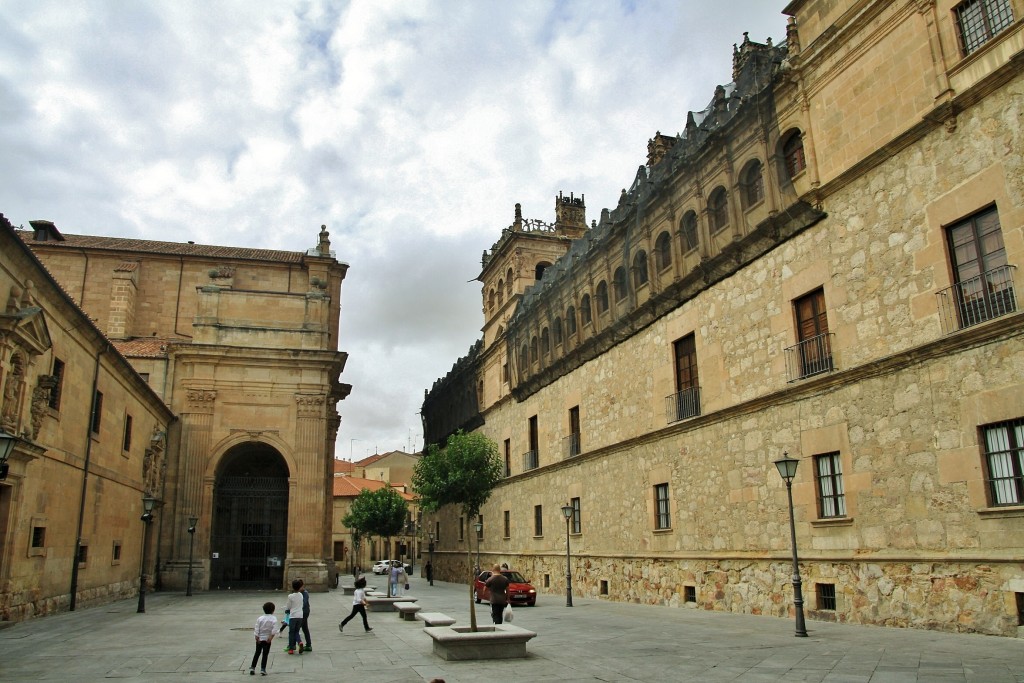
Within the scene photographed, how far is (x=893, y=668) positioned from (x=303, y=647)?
874 centimetres

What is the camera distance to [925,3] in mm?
12977

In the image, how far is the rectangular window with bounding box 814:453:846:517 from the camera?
14.4 m

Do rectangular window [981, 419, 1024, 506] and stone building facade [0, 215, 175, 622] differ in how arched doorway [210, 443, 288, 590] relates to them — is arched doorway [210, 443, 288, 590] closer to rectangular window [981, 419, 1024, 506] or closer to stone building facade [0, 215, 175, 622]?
stone building facade [0, 215, 175, 622]

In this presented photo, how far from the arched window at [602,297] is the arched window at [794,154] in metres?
8.99

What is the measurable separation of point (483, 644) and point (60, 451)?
40.2 ft

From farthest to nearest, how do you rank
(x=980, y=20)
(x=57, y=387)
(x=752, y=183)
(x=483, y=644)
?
(x=57, y=387)
(x=752, y=183)
(x=980, y=20)
(x=483, y=644)

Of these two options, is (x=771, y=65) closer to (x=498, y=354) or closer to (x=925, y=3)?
(x=925, y=3)

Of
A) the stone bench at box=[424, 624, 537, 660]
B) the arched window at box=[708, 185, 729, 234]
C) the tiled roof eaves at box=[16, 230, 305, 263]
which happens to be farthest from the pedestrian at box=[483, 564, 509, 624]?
the tiled roof eaves at box=[16, 230, 305, 263]

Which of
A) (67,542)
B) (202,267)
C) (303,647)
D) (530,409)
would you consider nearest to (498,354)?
(530,409)

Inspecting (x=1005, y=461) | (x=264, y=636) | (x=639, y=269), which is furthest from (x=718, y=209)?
(x=264, y=636)

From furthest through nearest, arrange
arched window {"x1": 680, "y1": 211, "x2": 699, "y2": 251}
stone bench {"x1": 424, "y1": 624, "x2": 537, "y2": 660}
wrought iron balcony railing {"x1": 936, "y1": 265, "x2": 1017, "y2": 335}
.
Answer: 1. arched window {"x1": 680, "y1": 211, "x2": 699, "y2": 251}
2. wrought iron balcony railing {"x1": 936, "y1": 265, "x2": 1017, "y2": 335}
3. stone bench {"x1": 424, "y1": 624, "x2": 537, "y2": 660}

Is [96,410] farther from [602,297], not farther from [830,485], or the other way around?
[830,485]

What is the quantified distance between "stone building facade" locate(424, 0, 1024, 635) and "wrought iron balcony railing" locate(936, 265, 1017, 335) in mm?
32

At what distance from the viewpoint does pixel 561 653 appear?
11.7m
